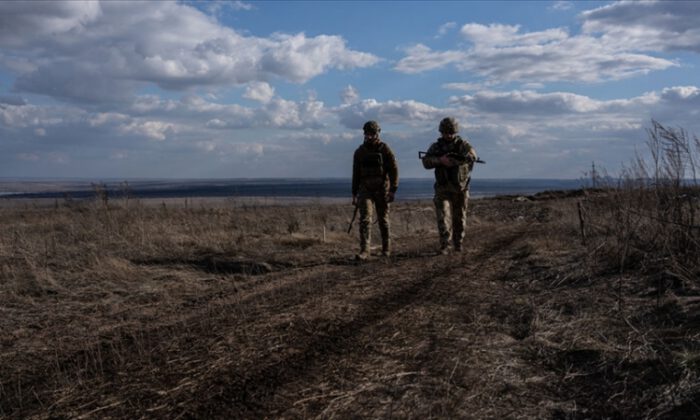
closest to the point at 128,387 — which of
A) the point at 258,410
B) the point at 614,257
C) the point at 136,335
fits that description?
the point at 258,410

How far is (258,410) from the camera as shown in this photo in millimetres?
4000

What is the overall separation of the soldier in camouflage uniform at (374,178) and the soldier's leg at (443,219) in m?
0.83

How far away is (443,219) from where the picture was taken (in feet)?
36.5

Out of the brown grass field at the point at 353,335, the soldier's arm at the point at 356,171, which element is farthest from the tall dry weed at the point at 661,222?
the soldier's arm at the point at 356,171

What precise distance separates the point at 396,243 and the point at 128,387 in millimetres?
9609

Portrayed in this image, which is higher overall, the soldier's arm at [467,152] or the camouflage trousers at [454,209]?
the soldier's arm at [467,152]

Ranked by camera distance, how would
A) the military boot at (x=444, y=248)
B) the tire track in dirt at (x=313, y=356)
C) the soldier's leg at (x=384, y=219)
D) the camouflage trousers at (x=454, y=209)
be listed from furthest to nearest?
1. the camouflage trousers at (x=454, y=209)
2. the soldier's leg at (x=384, y=219)
3. the military boot at (x=444, y=248)
4. the tire track in dirt at (x=313, y=356)

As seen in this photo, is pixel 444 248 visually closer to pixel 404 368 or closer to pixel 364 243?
pixel 364 243

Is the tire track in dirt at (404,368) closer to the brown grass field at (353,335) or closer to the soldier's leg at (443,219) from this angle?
the brown grass field at (353,335)

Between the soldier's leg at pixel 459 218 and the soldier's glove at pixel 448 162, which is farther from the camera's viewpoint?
the soldier's leg at pixel 459 218

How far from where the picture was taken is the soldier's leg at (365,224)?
426 inches

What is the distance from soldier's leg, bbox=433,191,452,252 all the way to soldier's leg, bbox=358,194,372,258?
118 centimetres

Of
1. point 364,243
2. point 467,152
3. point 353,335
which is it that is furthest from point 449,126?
point 353,335

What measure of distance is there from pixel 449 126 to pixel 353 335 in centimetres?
638
